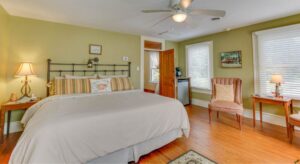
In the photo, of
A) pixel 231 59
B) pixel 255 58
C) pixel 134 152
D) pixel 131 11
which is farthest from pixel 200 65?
pixel 134 152

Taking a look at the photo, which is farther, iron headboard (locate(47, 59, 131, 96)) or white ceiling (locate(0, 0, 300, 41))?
iron headboard (locate(47, 59, 131, 96))

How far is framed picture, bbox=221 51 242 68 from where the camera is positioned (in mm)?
3895

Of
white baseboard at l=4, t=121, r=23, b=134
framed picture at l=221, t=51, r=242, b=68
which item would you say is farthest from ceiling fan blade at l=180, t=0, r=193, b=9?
white baseboard at l=4, t=121, r=23, b=134

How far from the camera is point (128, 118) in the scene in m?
1.80

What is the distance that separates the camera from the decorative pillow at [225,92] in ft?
11.3

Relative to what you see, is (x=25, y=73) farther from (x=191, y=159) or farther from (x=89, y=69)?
(x=191, y=159)

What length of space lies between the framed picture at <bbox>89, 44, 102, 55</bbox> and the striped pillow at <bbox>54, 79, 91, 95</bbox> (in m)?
1.02

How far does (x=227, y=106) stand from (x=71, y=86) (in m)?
3.35

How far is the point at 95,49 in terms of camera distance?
3.82 m

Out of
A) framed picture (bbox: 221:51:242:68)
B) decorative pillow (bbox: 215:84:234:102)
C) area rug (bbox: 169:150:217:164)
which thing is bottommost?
area rug (bbox: 169:150:217:164)

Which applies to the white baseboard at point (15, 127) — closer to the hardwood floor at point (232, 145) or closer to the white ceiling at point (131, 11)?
the hardwood floor at point (232, 145)

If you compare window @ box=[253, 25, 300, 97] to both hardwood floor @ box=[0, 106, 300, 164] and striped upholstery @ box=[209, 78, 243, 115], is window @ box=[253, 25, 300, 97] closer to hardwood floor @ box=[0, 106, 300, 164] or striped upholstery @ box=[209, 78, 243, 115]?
striped upholstery @ box=[209, 78, 243, 115]

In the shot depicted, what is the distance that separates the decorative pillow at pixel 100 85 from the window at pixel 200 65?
3.22m

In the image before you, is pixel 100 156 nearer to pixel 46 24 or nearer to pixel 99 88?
pixel 99 88
